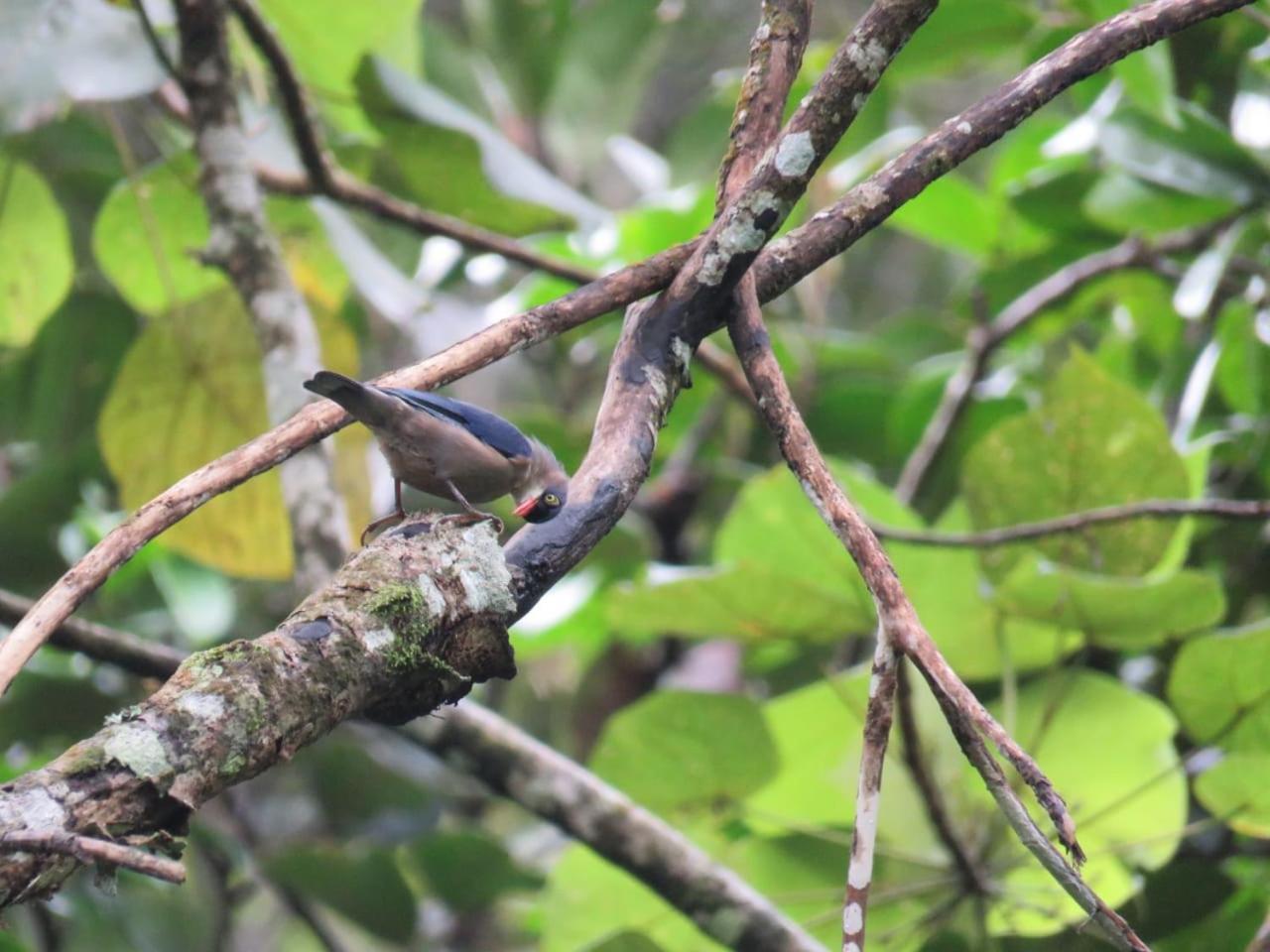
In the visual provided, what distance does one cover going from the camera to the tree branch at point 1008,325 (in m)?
2.91

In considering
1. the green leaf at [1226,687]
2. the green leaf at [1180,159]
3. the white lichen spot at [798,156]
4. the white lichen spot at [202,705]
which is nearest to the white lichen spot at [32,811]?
the white lichen spot at [202,705]

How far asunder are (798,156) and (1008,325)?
1.81 meters

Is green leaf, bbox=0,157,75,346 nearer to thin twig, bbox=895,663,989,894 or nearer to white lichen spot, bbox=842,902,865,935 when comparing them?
thin twig, bbox=895,663,989,894

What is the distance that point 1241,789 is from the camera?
6.83ft

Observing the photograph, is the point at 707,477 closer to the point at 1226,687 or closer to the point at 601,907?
the point at 601,907

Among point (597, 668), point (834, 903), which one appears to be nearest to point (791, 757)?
point (834, 903)

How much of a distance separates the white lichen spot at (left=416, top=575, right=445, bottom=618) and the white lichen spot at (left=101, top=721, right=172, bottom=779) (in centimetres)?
24

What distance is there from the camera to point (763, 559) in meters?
2.40

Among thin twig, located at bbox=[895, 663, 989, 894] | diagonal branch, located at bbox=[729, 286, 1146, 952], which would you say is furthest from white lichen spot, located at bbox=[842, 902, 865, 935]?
thin twig, located at bbox=[895, 663, 989, 894]

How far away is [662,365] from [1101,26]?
516 millimetres

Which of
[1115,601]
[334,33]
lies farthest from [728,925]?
[334,33]

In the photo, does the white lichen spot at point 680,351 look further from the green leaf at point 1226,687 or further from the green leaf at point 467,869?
the green leaf at point 467,869

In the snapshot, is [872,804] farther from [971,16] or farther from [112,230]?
[971,16]

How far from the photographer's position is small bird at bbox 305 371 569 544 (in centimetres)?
132
